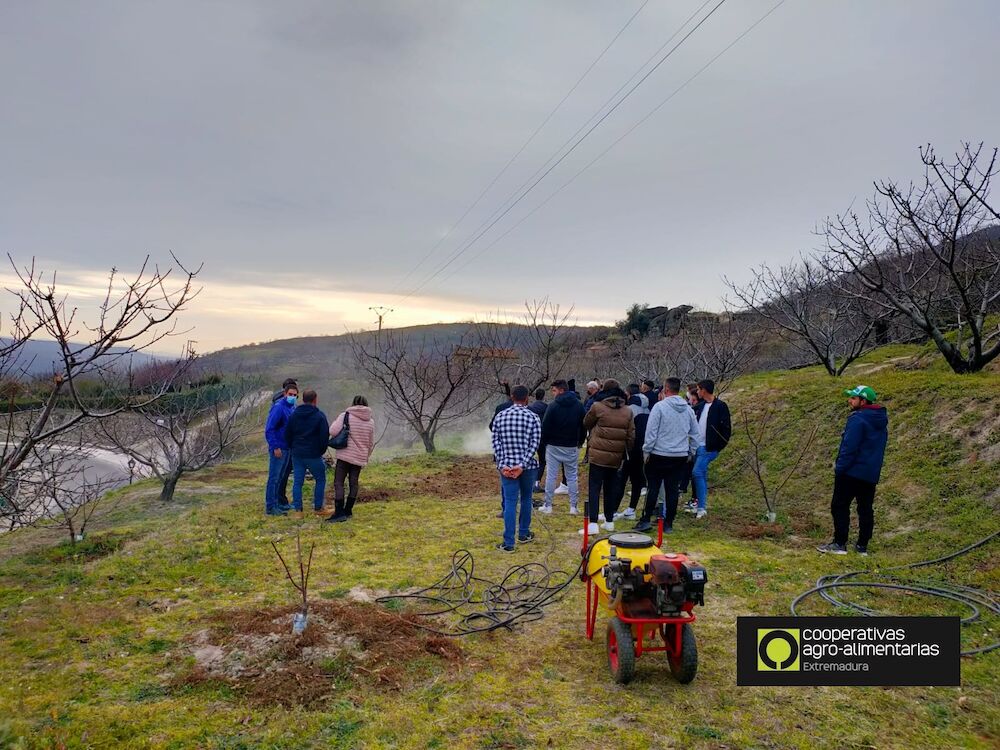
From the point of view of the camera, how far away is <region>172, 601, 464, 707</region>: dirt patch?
388 centimetres

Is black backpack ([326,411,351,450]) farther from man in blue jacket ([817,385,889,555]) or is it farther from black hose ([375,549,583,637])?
man in blue jacket ([817,385,889,555])

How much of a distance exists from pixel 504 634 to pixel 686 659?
1552mm

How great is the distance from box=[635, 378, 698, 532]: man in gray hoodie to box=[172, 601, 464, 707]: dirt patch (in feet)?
12.6

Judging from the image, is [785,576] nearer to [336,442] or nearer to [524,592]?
[524,592]

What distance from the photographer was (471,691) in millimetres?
3879

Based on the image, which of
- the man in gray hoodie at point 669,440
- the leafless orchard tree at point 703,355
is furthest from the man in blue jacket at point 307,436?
the leafless orchard tree at point 703,355

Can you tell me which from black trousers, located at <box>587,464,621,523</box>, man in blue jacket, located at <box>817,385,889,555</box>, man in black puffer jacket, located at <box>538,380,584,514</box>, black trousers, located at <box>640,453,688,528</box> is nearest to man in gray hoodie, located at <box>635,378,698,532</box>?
black trousers, located at <box>640,453,688,528</box>

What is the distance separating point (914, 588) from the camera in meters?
5.23

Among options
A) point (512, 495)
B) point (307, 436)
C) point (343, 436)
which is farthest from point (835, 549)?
point (307, 436)

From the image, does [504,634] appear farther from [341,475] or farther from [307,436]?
[307,436]

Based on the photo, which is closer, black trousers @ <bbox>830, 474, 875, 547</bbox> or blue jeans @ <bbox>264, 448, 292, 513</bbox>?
black trousers @ <bbox>830, 474, 875, 547</bbox>

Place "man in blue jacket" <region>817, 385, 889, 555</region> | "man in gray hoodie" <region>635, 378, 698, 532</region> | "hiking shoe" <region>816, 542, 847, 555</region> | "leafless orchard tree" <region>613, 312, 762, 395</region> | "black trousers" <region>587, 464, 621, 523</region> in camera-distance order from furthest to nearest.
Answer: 1. "leafless orchard tree" <region>613, 312, 762, 395</region>
2. "black trousers" <region>587, 464, 621, 523</region>
3. "man in gray hoodie" <region>635, 378, 698, 532</region>
4. "hiking shoe" <region>816, 542, 847, 555</region>
5. "man in blue jacket" <region>817, 385, 889, 555</region>

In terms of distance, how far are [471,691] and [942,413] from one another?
8750mm

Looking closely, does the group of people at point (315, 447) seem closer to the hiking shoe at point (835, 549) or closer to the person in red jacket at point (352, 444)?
the person in red jacket at point (352, 444)
